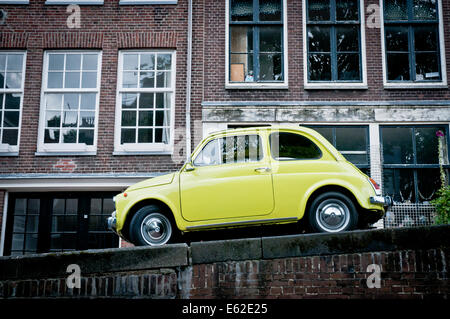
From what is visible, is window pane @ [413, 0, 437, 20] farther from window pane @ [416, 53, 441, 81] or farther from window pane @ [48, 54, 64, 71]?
window pane @ [48, 54, 64, 71]

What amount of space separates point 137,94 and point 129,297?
724cm

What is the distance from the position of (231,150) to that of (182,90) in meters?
5.00

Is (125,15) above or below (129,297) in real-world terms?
above

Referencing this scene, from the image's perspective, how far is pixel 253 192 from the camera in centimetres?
662

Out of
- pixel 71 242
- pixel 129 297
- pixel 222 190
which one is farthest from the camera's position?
pixel 71 242

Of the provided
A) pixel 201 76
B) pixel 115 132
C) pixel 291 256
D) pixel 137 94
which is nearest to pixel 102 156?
pixel 115 132

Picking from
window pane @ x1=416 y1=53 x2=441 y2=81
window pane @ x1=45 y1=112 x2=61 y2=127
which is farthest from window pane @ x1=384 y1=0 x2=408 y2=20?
window pane @ x1=45 y1=112 x2=61 y2=127

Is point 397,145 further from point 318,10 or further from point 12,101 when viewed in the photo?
point 12,101

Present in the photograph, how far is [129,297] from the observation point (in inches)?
215

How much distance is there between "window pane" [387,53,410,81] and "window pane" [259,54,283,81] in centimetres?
283

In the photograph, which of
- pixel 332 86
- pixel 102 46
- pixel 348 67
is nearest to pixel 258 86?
pixel 332 86

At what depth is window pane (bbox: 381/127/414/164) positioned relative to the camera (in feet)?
37.1

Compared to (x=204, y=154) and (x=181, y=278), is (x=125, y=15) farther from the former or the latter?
(x=181, y=278)

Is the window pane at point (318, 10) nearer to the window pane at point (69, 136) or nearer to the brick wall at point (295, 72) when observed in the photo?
the brick wall at point (295, 72)
